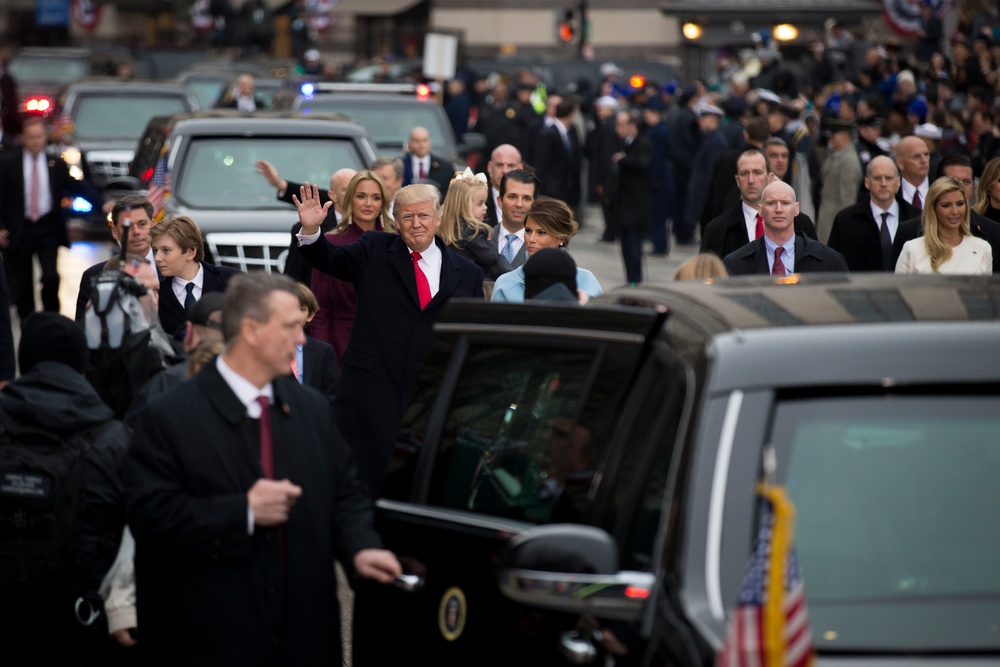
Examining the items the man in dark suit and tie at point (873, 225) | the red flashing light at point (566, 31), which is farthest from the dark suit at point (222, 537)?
the red flashing light at point (566, 31)

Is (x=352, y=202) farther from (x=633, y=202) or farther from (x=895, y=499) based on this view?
(x=633, y=202)

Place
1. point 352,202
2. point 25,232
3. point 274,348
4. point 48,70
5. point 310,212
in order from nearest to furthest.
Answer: point 274,348, point 310,212, point 352,202, point 25,232, point 48,70

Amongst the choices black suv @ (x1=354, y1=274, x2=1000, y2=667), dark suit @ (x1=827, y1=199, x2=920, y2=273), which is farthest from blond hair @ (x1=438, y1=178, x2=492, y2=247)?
black suv @ (x1=354, y1=274, x2=1000, y2=667)

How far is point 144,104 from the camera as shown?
22.5m

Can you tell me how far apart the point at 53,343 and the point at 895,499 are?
3.01m

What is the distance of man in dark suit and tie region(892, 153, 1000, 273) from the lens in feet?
31.1

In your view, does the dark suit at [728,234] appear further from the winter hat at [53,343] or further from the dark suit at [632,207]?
the dark suit at [632,207]

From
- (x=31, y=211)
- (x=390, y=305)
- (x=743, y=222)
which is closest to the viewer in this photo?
(x=390, y=305)

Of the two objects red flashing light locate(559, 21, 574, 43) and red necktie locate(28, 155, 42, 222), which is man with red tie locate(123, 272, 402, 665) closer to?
red necktie locate(28, 155, 42, 222)

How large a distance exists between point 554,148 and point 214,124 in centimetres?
876

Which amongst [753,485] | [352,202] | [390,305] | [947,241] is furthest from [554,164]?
[753,485]

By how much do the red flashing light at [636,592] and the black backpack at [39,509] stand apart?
97.9 inches

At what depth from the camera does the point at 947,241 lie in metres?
8.82

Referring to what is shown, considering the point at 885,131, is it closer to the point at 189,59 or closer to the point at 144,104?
the point at 144,104
